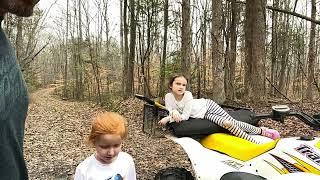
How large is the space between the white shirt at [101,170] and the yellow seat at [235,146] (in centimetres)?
119

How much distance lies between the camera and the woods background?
10.5 m

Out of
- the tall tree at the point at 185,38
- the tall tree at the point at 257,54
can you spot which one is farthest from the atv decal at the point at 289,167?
the tall tree at the point at 185,38

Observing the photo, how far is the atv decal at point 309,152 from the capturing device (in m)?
2.84

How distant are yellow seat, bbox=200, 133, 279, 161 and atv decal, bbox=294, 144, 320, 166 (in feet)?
0.90

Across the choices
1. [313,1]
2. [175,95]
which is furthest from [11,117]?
[313,1]

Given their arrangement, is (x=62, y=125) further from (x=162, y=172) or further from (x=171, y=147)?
(x=162, y=172)

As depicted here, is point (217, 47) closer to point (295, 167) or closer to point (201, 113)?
point (201, 113)

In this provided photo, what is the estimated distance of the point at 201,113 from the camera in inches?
175

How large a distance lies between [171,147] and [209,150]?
3.24 m

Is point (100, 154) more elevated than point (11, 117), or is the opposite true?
point (11, 117)

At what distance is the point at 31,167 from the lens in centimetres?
631

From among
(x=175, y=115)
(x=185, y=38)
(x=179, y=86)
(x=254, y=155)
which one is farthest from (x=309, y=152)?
(x=185, y=38)

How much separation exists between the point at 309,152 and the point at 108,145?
1416mm

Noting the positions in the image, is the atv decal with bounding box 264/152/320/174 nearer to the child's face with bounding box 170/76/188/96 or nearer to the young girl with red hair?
the young girl with red hair
